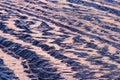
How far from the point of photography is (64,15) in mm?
4238

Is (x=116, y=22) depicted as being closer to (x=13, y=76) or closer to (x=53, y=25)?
(x=53, y=25)

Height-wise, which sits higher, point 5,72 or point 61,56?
point 61,56

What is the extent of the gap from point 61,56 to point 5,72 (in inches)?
20.6

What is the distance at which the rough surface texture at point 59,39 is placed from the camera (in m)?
2.91

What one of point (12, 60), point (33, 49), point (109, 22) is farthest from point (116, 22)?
point (12, 60)

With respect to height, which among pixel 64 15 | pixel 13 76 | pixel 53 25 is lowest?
pixel 13 76

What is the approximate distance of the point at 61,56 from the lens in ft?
10.3

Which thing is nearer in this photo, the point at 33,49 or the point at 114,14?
the point at 33,49

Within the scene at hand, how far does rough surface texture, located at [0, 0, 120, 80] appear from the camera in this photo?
2.91 m

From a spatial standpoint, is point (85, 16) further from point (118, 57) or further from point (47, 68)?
point (47, 68)

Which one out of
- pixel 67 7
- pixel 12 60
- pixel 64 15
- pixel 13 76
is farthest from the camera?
pixel 67 7

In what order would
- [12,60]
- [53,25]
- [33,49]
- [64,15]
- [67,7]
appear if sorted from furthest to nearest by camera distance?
1. [67,7]
2. [64,15]
3. [53,25]
4. [33,49]
5. [12,60]

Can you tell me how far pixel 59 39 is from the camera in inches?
138

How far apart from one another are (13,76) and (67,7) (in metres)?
1.90
